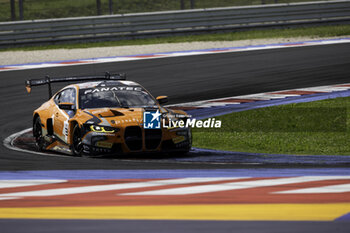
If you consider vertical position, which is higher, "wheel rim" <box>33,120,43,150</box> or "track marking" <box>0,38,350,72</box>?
"track marking" <box>0,38,350,72</box>

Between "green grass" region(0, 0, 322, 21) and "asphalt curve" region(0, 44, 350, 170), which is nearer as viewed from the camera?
"asphalt curve" region(0, 44, 350, 170)

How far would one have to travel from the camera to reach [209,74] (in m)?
20.5

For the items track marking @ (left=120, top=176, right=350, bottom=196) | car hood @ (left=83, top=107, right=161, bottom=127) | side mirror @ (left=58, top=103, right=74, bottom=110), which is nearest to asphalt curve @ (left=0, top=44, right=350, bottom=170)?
side mirror @ (left=58, top=103, right=74, bottom=110)

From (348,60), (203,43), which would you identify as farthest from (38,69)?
(348,60)

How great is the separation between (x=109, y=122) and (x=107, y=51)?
541 inches

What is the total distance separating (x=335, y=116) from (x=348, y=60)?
25.1ft

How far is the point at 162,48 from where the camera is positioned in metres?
25.2

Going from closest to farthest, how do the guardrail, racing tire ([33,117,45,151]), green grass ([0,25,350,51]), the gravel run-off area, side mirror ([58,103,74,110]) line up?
side mirror ([58,103,74,110]) < racing tire ([33,117,45,151]) < the gravel run-off area < the guardrail < green grass ([0,25,350,51])

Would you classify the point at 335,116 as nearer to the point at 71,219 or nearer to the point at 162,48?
the point at 71,219

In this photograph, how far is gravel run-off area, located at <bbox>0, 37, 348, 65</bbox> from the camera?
23703 mm

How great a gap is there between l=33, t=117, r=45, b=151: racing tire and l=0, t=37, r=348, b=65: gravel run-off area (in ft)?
33.2

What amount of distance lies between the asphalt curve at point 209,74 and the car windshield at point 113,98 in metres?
2.64

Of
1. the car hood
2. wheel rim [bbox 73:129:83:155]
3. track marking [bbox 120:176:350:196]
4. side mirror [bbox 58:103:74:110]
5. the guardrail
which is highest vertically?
the guardrail

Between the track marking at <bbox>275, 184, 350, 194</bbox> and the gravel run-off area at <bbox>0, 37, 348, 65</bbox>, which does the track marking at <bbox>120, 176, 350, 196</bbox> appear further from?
the gravel run-off area at <bbox>0, 37, 348, 65</bbox>
